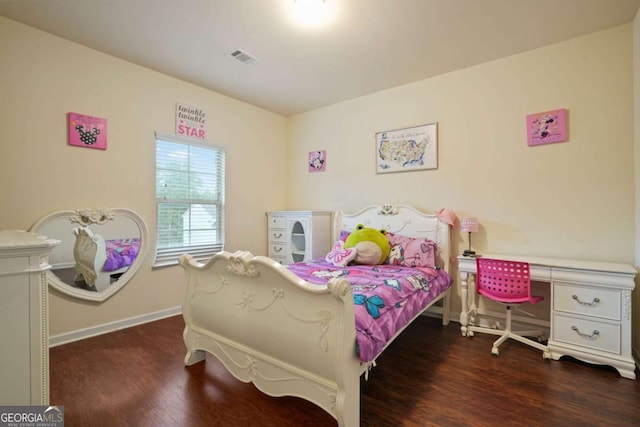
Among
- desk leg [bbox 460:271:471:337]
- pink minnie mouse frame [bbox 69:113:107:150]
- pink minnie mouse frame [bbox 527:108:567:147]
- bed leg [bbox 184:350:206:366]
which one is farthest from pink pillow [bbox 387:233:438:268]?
pink minnie mouse frame [bbox 69:113:107:150]

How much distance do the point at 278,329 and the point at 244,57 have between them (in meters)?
2.49

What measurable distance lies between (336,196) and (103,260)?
2.69 m

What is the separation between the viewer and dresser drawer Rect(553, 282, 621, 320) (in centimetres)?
203

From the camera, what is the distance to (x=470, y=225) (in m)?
2.80

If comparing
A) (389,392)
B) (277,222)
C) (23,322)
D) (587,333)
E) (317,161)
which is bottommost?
(389,392)

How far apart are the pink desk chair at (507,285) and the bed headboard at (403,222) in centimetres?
53

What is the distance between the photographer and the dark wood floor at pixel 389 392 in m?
1.57

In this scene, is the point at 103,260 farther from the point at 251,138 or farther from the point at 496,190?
the point at 496,190

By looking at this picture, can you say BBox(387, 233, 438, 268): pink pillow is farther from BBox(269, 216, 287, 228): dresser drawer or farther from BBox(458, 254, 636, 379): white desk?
BBox(269, 216, 287, 228): dresser drawer

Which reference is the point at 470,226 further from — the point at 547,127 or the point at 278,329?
the point at 278,329

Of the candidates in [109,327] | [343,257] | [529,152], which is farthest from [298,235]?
[529,152]

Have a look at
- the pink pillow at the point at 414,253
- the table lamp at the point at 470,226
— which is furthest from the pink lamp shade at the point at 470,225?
the pink pillow at the point at 414,253

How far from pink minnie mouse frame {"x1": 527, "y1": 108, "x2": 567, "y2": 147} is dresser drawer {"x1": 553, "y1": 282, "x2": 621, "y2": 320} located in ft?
4.17

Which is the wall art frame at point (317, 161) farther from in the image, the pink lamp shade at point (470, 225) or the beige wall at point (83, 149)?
the pink lamp shade at point (470, 225)
